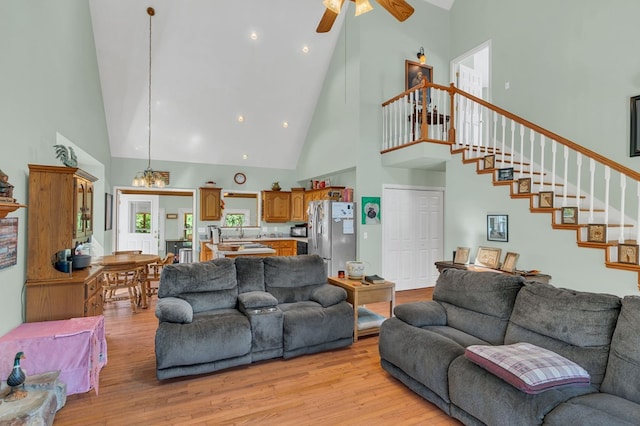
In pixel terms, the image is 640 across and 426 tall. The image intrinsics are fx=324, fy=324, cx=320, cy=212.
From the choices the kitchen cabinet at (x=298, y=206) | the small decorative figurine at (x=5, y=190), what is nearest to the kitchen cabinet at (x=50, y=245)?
the small decorative figurine at (x=5, y=190)

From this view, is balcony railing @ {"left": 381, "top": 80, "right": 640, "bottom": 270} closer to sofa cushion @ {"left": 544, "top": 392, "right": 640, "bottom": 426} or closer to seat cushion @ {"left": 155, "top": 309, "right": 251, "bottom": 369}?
sofa cushion @ {"left": 544, "top": 392, "right": 640, "bottom": 426}

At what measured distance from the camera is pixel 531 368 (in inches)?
71.0

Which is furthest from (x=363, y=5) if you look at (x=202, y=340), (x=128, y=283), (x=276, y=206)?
(x=276, y=206)

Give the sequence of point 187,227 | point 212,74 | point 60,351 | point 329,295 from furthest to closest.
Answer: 1. point 187,227
2. point 212,74
3. point 329,295
4. point 60,351

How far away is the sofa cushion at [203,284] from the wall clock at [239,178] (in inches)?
185

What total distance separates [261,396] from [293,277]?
1.39 m

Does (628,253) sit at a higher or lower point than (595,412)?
higher

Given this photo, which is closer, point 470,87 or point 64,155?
point 64,155

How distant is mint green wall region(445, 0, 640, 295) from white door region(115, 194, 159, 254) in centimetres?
804

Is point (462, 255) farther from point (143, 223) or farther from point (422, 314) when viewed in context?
point (143, 223)

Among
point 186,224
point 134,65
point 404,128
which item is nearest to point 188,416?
point 404,128

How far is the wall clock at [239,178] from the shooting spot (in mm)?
7965

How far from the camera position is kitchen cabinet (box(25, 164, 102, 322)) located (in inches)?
112

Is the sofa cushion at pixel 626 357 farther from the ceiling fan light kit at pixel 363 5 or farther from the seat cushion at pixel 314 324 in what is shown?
the ceiling fan light kit at pixel 363 5
